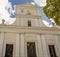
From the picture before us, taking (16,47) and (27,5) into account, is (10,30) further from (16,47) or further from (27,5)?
(27,5)

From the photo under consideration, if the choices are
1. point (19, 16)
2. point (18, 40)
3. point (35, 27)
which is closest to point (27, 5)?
point (19, 16)

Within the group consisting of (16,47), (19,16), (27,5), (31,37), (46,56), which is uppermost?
(27,5)

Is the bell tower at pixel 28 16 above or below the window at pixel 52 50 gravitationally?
above

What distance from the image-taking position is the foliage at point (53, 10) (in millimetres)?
11182

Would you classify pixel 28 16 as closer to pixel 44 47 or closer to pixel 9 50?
pixel 44 47

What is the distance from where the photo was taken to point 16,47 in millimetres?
16094

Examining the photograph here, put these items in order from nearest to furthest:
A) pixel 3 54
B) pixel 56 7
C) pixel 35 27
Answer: pixel 56 7
pixel 3 54
pixel 35 27

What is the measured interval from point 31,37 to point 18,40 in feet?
5.20

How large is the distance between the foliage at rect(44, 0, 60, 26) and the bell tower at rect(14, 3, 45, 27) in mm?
6670

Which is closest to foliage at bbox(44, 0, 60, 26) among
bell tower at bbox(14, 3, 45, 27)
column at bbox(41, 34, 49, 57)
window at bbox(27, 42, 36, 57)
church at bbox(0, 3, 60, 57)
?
column at bbox(41, 34, 49, 57)

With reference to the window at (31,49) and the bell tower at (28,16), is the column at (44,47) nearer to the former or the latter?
the window at (31,49)

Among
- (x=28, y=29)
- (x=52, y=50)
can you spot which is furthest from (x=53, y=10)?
(x=52, y=50)

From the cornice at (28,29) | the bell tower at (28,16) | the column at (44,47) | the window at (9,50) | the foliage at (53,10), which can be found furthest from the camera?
the bell tower at (28,16)

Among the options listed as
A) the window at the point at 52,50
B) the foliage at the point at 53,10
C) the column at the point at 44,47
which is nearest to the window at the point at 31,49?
the column at the point at 44,47
